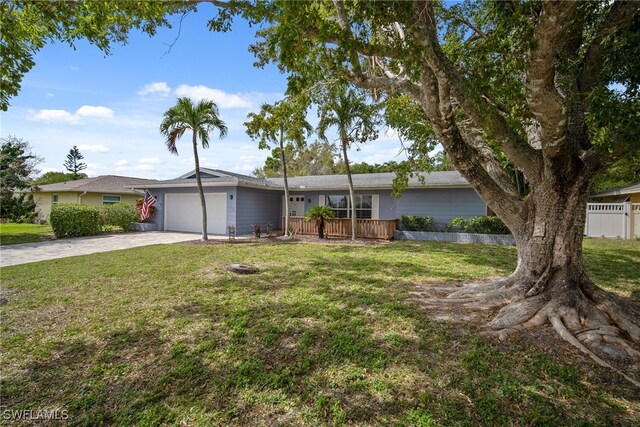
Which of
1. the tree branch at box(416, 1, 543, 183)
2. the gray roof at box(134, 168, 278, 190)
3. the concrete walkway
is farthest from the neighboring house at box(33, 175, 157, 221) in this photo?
the tree branch at box(416, 1, 543, 183)

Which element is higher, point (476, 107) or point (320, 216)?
point (476, 107)

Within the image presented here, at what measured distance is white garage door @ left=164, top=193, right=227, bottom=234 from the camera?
15992 mm

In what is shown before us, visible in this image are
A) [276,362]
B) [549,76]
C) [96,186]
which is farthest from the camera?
[96,186]

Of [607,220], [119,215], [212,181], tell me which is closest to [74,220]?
[119,215]

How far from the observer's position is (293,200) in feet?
58.6

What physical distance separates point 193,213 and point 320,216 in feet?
24.8

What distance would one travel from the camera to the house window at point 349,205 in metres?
15.8

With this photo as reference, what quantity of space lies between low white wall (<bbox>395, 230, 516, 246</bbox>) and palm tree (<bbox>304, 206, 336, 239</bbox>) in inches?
132

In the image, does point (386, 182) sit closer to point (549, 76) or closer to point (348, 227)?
point (348, 227)

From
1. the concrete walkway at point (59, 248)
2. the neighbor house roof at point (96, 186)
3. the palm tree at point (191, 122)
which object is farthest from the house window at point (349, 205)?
the neighbor house roof at point (96, 186)

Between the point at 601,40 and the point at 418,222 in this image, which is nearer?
the point at 601,40

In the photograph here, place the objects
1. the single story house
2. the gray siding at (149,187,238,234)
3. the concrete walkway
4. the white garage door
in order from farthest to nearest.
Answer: the white garage door → the gray siding at (149,187,238,234) → the single story house → the concrete walkway

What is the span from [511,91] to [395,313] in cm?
361

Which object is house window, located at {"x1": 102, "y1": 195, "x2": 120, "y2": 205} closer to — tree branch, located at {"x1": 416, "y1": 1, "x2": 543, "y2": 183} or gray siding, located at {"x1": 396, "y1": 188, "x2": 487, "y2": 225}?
gray siding, located at {"x1": 396, "y1": 188, "x2": 487, "y2": 225}
